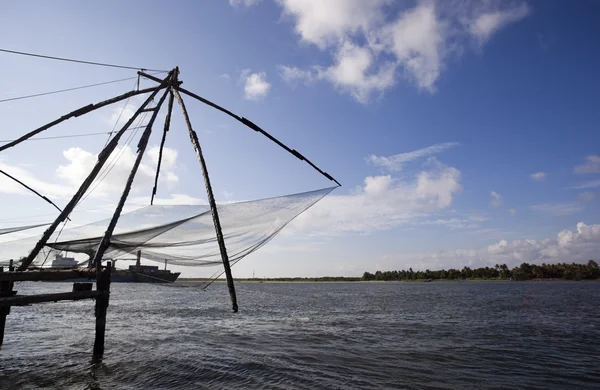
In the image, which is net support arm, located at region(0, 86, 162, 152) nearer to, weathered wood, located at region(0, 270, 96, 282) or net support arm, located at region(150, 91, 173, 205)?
net support arm, located at region(150, 91, 173, 205)

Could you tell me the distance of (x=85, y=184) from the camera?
10.8 meters

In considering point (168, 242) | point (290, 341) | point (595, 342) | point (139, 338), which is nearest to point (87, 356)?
point (139, 338)

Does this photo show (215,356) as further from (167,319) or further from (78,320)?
(78,320)

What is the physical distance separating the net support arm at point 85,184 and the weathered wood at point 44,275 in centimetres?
55

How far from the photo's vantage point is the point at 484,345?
16.3 metres

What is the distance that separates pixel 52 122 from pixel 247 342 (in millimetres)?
12330

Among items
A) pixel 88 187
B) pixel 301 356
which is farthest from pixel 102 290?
pixel 301 356

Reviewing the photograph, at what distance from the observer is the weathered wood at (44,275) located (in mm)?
9814

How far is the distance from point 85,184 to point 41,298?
3.68 meters

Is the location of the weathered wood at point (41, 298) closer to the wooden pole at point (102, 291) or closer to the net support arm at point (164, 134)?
the wooden pole at point (102, 291)

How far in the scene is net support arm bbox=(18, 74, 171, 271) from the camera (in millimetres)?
10312

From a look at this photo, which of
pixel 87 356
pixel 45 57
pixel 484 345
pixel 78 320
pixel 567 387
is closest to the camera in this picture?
pixel 567 387

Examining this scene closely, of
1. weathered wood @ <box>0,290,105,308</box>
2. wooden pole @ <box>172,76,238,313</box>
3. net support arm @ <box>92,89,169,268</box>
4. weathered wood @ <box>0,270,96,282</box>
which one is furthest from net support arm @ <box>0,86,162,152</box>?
weathered wood @ <box>0,290,105,308</box>

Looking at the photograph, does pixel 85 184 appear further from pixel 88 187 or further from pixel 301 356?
A: pixel 301 356
